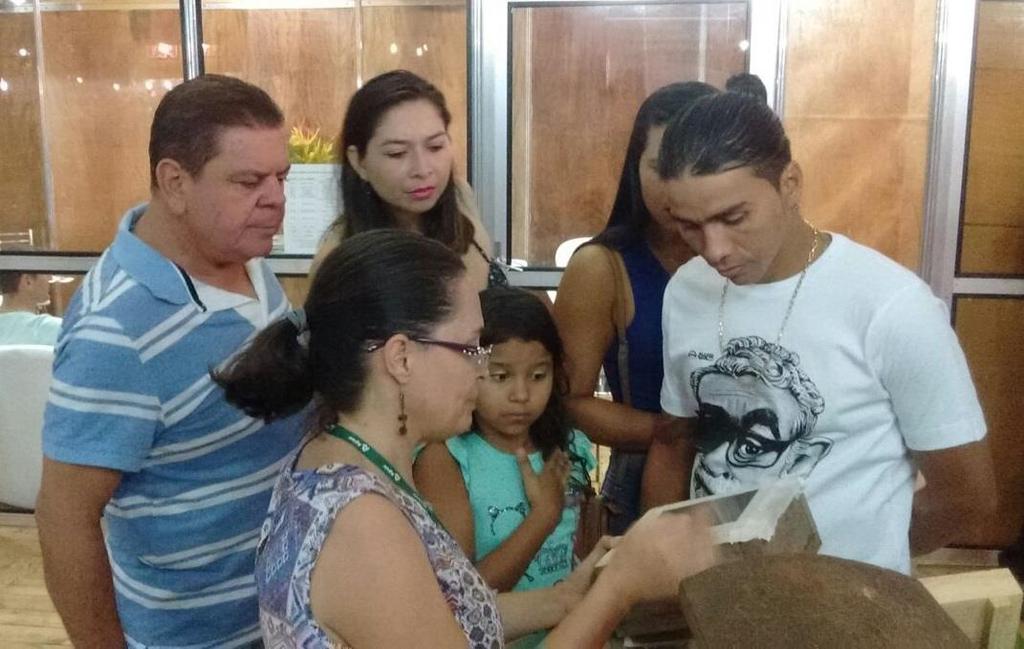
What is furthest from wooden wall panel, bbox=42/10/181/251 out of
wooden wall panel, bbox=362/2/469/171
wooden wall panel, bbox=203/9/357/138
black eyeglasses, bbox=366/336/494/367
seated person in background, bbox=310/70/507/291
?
black eyeglasses, bbox=366/336/494/367

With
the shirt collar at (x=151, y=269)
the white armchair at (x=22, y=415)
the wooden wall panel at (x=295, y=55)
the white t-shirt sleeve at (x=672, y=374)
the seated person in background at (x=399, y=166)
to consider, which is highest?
the wooden wall panel at (x=295, y=55)

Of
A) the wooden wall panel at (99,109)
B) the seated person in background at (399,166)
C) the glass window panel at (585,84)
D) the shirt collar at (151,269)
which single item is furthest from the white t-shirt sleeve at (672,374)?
the wooden wall panel at (99,109)

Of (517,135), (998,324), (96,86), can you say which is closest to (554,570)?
(517,135)

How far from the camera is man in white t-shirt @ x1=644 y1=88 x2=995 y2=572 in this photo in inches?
43.8

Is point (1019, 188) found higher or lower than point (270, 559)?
higher

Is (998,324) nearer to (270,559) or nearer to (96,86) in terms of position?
(270,559)

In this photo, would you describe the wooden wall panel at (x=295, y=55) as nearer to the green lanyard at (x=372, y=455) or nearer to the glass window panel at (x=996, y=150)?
the glass window panel at (x=996, y=150)

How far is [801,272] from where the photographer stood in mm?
1201

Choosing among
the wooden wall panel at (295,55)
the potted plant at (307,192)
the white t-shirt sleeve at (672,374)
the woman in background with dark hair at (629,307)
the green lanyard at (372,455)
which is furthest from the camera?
the wooden wall panel at (295,55)

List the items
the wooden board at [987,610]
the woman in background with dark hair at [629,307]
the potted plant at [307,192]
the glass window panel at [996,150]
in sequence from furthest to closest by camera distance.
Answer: the potted plant at [307,192] < the glass window panel at [996,150] < the woman in background with dark hair at [629,307] < the wooden board at [987,610]

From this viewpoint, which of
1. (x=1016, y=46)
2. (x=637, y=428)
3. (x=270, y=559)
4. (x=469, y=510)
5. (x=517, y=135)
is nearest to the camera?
(x=270, y=559)

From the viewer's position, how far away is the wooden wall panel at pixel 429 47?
3.47m

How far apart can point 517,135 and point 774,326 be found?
7.94 ft

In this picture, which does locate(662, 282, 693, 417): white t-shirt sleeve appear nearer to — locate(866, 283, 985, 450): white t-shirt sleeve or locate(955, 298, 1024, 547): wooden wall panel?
locate(866, 283, 985, 450): white t-shirt sleeve
